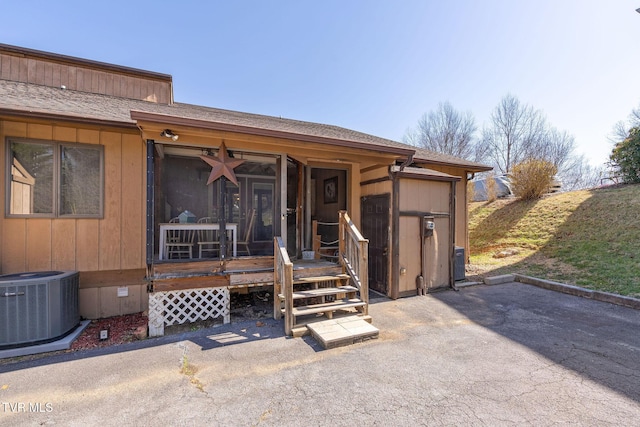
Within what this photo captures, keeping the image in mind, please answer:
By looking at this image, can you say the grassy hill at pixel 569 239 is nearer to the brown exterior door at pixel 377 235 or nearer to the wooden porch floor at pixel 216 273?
the brown exterior door at pixel 377 235

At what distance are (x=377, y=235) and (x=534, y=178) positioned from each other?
10.0 metres

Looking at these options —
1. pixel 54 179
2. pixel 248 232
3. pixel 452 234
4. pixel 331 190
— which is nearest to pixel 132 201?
pixel 54 179

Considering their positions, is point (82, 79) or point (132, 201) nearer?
point (132, 201)

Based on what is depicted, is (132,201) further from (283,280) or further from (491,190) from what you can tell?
(491,190)

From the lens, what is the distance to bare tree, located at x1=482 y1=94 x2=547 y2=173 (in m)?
21.4

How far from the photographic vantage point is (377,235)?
5672 millimetres

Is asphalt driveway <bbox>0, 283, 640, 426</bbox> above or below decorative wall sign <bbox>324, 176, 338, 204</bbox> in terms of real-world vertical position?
below

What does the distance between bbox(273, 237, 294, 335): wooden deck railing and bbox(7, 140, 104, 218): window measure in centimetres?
296

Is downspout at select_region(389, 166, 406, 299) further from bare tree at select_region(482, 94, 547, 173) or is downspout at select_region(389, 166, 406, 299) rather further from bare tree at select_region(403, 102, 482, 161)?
bare tree at select_region(482, 94, 547, 173)

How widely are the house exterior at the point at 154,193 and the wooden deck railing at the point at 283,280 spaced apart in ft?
0.81

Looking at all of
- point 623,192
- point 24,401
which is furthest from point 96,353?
point 623,192

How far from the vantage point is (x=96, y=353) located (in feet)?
10.6

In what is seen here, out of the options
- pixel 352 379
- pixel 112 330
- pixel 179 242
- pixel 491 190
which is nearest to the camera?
pixel 352 379

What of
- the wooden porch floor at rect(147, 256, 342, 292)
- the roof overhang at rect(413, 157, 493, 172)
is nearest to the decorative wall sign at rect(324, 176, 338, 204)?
the roof overhang at rect(413, 157, 493, 172)
